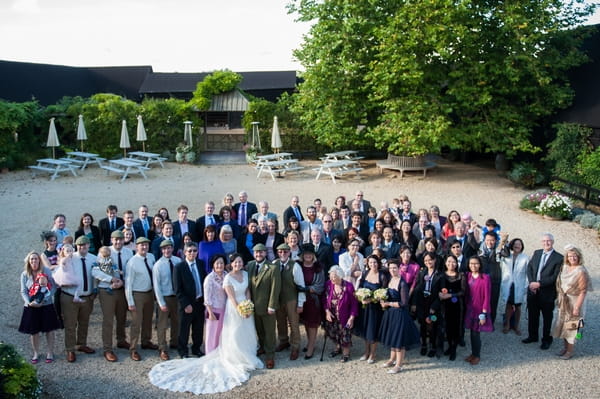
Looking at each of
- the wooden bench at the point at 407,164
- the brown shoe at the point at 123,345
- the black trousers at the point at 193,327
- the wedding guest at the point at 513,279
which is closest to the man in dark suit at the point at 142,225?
the brown shoe at the point at 123,345

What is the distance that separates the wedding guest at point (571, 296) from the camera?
22.9 ft

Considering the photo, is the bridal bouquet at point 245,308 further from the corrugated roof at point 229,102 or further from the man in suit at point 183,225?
the corrugated roof at point 229,102

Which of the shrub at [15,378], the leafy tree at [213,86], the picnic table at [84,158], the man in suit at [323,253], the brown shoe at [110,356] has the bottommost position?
the brown shoe at [110,356]

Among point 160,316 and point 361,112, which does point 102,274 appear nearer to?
point 160,316

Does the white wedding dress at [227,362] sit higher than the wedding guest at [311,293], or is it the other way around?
the wedding guest at [311,293]

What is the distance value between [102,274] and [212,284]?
4.83 feet

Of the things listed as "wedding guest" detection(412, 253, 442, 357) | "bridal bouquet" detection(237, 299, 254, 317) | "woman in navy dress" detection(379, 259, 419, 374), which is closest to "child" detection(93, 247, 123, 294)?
"bridal bouquet" detection(237, 299, 254, 317)

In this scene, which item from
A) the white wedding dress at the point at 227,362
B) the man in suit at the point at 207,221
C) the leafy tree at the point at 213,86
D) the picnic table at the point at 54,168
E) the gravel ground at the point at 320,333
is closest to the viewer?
the gravel ground at the point at 320,333

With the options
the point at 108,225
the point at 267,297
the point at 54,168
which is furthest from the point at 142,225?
the point at 54,168

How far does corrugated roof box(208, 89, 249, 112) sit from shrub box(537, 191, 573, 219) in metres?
14.8

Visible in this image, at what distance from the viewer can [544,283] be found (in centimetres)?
741

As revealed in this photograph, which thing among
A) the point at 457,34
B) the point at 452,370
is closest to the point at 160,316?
the point at 452,370

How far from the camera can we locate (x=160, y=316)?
720cm

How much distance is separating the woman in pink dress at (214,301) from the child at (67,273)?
1684 mm
